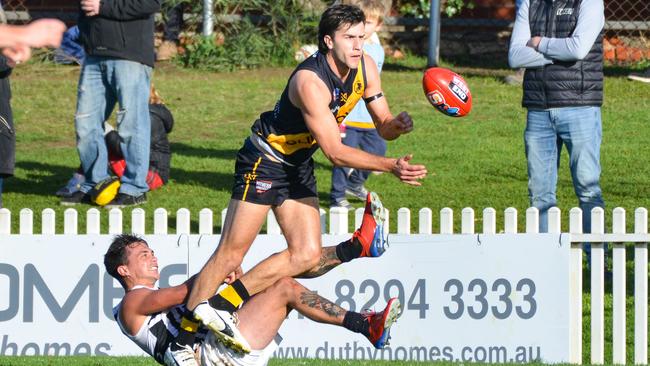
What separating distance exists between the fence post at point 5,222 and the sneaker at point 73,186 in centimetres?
256

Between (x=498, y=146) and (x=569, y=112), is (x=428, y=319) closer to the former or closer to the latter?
(x=569, y=112)

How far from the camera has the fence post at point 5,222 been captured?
10414 mm

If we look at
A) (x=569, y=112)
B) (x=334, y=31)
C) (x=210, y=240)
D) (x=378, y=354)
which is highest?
(x=334, y=31)

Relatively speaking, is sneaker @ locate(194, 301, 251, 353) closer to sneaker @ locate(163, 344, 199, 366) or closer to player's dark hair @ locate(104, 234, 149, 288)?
sneaker @ locate(163, 344, 199, 366)

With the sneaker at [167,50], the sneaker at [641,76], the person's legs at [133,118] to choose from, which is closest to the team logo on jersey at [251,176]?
the person's legs at [133,118]

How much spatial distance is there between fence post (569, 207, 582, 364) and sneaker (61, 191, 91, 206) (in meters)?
5.16

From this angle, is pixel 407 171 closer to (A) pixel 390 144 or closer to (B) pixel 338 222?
(B) pixel 338 222

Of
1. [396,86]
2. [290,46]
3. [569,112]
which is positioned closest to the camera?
[569,112]

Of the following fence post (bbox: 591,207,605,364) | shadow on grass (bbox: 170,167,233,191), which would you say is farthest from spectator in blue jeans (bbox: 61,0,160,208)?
fence post (bbox: 591,207,605,364)

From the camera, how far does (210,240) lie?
10.1 m

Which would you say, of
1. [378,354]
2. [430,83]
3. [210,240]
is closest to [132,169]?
[210,240]

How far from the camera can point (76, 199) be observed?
12.9 m

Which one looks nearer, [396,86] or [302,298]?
[302,298]

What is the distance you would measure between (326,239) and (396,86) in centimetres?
804
